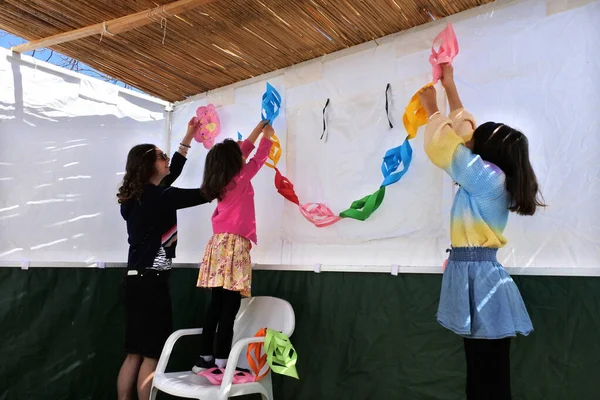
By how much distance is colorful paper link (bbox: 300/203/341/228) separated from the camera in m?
2.57

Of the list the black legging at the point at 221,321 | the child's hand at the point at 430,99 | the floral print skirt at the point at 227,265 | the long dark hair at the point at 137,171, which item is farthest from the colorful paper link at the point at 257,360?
the child's hand at the point at 430,99

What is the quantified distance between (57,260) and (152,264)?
2.07 feet

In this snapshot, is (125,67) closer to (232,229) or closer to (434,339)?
(232,229)

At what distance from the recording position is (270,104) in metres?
2.84

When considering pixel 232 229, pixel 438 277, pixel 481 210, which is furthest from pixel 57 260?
pixel 481 210

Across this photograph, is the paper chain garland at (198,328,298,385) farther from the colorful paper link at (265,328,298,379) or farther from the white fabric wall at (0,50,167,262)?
the white fabric wall at (0,50,167,262)

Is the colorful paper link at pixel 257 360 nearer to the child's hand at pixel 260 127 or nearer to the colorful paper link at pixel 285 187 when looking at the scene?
the colorful paper link at pixel 285 187

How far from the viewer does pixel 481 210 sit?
5.44 feet

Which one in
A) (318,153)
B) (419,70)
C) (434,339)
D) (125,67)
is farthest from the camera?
(125,67)

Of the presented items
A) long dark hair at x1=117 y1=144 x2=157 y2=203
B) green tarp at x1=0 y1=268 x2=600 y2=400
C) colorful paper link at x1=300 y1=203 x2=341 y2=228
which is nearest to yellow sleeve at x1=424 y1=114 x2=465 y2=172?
green tarp at x1=0 y1=268 x2=600 y2=400

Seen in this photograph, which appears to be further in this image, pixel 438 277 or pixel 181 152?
pixel 181 152

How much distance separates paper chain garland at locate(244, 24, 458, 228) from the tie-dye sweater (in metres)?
0.42

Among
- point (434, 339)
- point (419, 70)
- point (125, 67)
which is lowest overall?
point (434, 339)

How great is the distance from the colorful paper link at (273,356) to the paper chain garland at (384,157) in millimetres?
597
